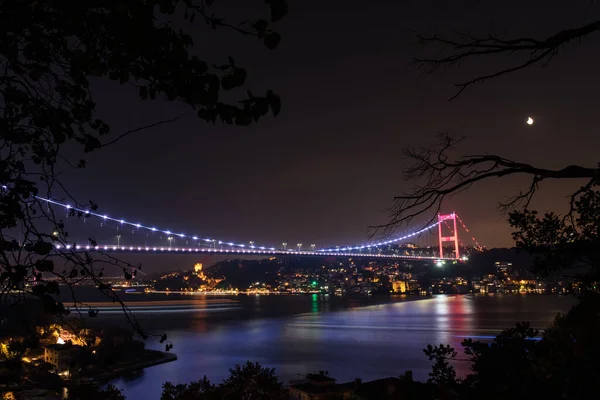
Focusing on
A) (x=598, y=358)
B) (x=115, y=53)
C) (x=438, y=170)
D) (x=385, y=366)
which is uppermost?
(x=115, y=53)

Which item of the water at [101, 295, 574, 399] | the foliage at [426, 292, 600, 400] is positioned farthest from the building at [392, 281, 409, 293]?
the foliage at [426, 292, 600, 400]

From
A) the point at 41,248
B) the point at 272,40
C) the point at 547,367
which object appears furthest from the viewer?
the point at 547,367

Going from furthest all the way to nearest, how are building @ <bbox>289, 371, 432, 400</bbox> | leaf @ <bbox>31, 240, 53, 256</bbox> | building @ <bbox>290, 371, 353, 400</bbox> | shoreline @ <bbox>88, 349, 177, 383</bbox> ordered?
shoreline @ <bbox>88, 349, 177, 383</bbox> < building @ <bbox>290, 371, 353, 400</bbox> < building @ <bbox>289, 371, 432, 400</bbox> < leaf @ <bbox>31, 240, 53, 256</bbox>

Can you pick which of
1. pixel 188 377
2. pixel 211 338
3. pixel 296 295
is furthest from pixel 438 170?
pixel 296 295

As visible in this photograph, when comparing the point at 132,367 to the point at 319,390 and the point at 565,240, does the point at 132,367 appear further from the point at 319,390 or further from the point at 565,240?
the point at 565,240

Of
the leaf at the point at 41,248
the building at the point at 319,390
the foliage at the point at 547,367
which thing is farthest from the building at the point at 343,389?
the leaf at the point at 41,248

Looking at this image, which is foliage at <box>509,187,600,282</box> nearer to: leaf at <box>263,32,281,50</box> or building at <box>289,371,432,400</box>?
leaf at <box>263,32,281,50</box>

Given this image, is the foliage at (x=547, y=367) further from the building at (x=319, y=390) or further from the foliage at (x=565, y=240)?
the building at (x=319, y=390)

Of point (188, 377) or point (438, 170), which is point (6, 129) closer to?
point (438, 170)

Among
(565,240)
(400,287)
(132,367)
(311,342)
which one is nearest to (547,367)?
(565,240)
